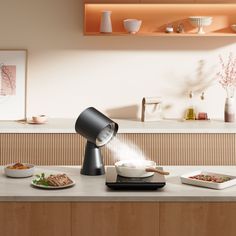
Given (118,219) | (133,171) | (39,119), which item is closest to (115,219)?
(118,219)

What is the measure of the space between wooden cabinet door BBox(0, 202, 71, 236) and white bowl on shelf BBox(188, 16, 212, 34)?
314 cm

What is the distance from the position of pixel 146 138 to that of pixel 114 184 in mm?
2309

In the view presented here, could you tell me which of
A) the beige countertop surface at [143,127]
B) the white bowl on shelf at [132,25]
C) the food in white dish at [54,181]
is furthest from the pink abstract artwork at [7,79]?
the food in white dish at [54,181]

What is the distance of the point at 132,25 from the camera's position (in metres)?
5.43

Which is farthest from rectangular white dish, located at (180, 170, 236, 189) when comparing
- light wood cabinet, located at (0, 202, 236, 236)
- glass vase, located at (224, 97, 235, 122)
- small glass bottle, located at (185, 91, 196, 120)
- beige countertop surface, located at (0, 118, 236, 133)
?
small glass bottle, located at (185, 91, 196, 120)

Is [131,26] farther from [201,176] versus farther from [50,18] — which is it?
[201,176]

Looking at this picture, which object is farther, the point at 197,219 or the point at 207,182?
the point at 207,182

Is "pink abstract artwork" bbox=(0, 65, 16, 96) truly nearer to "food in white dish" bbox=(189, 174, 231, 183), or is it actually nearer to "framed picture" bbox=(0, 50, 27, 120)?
"framed picture" bbox=(0, 50, 27, 120)

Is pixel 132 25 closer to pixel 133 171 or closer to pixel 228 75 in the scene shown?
pixel 228 75

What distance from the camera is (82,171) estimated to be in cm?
324

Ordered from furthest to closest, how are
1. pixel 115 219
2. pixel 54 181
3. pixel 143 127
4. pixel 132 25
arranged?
pixel 132 25 < pixel 143 127 < pixel 54 181 < pixel 115 219

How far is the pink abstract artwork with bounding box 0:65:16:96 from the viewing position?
5.64m

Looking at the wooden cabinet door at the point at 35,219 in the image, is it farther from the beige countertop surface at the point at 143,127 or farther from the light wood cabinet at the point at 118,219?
the beige countertop surface at the point at 143,127

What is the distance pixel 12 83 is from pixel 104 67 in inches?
35.3
